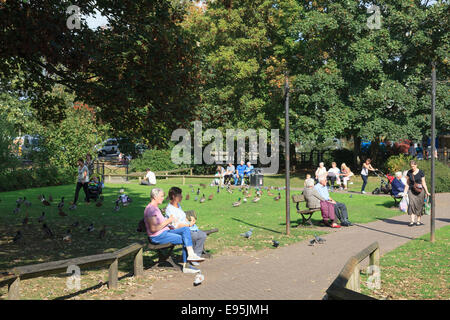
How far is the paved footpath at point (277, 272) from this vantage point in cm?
657

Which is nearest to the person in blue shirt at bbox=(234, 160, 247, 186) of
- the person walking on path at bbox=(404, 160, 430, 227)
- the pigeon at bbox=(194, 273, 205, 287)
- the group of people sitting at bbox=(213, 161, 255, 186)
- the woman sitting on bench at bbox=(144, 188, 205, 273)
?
the group of people sitting at bbox=(213, 161, 255, 186)

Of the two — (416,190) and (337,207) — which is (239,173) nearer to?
(337,207)

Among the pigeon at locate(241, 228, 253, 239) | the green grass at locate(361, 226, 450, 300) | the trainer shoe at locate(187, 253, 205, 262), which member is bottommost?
the green grass at locate(361, 226, 450, 300)

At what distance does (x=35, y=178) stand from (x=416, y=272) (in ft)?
78.5

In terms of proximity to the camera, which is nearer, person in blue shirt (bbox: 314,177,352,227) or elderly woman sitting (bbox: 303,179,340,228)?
elderly woman sitting (bbox: 303,179,340,228)

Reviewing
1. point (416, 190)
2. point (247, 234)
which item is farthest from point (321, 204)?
point (247, 234)

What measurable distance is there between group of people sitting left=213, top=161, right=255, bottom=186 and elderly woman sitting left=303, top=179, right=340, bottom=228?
13684 mm

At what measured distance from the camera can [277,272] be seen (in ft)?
25.7

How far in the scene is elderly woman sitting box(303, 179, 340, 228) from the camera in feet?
41.9

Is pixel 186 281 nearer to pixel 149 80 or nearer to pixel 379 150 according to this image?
pixel 149 80

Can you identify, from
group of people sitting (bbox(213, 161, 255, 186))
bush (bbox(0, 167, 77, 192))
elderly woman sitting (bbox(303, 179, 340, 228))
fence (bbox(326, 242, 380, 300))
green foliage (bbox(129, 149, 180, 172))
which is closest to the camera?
fence (bbox(326, 242, 380, 300))

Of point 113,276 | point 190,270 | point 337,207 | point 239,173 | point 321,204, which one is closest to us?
point 113,276

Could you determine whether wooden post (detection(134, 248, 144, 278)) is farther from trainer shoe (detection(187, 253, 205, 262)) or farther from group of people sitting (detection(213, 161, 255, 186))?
group of people sitting (detection(213, 161, 255, 186))

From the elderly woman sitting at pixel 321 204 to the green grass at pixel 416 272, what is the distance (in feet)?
8.48
